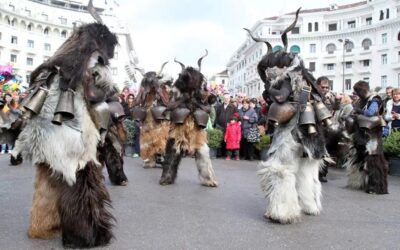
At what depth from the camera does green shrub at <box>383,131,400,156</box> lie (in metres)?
9.77

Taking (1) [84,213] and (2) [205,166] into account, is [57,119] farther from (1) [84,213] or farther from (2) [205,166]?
(2) [205,166]

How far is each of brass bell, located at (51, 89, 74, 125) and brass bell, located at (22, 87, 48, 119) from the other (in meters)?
0.20

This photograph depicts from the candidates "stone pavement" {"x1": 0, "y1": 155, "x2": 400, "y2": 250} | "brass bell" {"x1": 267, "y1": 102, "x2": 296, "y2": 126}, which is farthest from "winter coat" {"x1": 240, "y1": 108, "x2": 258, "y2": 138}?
"brass bell" {"x1": 267, "y1": 102, "x2": 296, "y2": 126}

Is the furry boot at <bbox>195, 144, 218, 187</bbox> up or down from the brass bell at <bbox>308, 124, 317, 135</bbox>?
down

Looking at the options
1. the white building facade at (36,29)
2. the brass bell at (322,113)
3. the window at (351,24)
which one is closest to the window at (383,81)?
the window at (351,24)

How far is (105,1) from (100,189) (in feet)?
319

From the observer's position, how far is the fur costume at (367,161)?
7.20 m

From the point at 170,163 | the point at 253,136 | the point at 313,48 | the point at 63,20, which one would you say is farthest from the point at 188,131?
the point at 63,20

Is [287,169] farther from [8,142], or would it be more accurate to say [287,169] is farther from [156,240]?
[8,142]

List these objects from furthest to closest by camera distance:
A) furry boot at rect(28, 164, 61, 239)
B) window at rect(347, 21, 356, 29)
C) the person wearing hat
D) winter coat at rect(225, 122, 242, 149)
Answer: window at rect(347, 21, 356, 29), the person wearing hat, winter coat at rect(225, 122, 242, 149), furry boot at rect(28, 164, 61, 239)

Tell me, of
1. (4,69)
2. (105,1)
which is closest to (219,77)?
(105,1)

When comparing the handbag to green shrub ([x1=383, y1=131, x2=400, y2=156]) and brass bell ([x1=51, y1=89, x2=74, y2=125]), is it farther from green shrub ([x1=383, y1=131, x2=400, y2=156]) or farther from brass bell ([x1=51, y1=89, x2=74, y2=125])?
brass bell ([x1=51, y1=89, x2=74, y2=125])

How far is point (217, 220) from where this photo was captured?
498 centimetres

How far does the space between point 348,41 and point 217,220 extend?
7912cm
